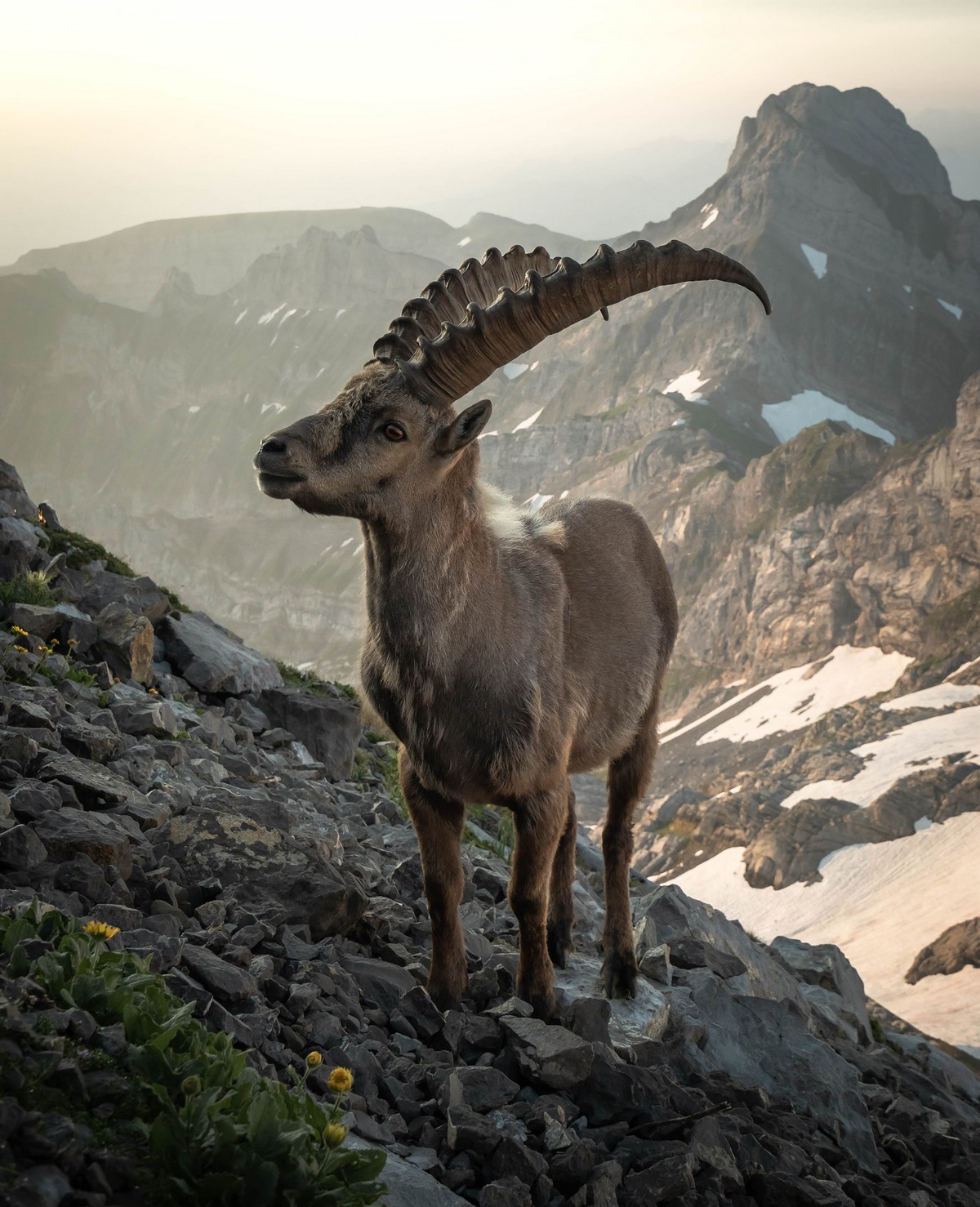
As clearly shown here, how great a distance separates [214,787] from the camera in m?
10.6

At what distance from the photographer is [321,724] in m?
15.4

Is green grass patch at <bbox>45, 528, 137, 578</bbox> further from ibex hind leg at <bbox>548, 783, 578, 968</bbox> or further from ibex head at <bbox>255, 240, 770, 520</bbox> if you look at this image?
ibex head at <bbox>255, 240, 770, 520</bbox>

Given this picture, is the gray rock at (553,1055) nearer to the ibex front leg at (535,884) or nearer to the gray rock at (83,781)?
the ibex front leg at (535,884)

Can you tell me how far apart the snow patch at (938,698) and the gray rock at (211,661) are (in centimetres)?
16174

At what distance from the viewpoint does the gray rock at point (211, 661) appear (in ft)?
50.4

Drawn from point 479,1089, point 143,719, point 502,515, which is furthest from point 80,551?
point 479,1089

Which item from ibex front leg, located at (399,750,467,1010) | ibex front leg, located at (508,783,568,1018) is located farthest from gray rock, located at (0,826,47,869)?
ibex front leg, located at (508,783,568,1018)

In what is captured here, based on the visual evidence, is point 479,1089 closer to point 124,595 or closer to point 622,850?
point 622,850

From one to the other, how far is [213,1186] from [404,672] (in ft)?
13.3

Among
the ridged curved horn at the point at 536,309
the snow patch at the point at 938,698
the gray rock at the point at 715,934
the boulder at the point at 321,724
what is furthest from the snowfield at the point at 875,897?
the ridged curved horn at the point at 536,309

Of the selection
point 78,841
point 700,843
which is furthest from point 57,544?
point 700,843

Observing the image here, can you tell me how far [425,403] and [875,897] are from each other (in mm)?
128547

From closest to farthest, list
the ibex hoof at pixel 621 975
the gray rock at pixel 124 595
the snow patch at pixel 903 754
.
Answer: the ibex hoof at pixel 621 975
the gray rock at pixel 124 595
the snow patch at pixel 903 754

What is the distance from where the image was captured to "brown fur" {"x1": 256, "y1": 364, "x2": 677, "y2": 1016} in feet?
23.9
